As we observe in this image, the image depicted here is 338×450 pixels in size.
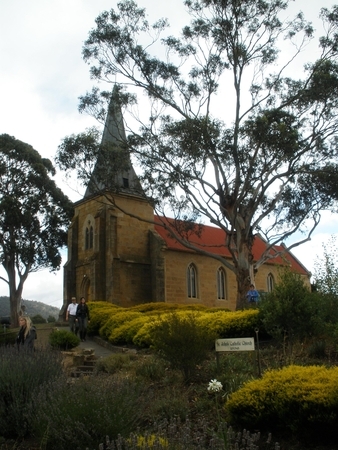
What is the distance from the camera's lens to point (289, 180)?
23.8 m

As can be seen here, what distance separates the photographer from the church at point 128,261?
98.3 feet

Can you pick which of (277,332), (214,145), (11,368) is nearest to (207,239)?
(214,145)

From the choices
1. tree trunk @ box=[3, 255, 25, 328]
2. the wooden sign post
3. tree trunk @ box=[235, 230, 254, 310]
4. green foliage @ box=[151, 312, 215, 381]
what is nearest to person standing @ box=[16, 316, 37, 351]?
A: green foliage @ box=[151, 312, 215, 381]

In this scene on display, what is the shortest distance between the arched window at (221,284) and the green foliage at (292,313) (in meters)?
22.5

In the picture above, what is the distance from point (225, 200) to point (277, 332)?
1195cm

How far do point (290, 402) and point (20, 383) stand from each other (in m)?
3.65

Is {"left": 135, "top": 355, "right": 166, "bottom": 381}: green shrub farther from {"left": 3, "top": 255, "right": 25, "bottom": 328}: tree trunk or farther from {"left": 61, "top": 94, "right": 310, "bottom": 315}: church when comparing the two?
{"left": 3, "top": 255, "right": 25, "bottom": 328}: tree trunk

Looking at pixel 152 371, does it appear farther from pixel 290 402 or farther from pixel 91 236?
pixel 91 236

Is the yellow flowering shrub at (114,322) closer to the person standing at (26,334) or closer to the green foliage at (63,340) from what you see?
the green foliage at (63,340)

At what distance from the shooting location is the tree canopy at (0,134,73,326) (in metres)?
36.0

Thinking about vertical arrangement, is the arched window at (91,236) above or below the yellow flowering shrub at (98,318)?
above

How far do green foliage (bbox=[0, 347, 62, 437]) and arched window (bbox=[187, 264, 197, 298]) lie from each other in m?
24.5

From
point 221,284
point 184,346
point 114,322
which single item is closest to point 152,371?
point 184,346

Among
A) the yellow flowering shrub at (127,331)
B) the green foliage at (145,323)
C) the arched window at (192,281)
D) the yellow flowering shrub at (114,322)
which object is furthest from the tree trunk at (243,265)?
the arched window at (192,281)
